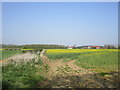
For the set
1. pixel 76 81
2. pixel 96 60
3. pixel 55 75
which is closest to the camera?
pixel 76 81

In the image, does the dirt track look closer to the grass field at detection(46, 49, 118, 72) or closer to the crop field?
the crop field

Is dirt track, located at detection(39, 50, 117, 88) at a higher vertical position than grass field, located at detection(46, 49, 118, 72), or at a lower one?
higher

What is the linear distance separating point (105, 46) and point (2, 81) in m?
34.3

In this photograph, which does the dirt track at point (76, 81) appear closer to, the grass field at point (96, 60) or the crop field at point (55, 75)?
the crop field at point (55, 75)

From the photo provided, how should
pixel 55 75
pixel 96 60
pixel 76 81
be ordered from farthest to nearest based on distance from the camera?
pixel 96 60 → pixel 55 75 → pixel 76 81

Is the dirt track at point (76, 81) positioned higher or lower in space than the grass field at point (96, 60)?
higher

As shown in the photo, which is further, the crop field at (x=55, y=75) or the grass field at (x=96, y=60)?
the grass field at (x=96, y=60)

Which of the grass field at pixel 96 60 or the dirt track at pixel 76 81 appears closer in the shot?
the dirt track at pixel 76 81

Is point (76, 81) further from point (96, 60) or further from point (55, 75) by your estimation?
point (96, 60)

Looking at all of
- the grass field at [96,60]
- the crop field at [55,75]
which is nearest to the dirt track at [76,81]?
the crop field at [55,75]

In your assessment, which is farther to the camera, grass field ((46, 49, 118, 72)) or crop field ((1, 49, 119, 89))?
grass field ((46, 49, 118, 72))

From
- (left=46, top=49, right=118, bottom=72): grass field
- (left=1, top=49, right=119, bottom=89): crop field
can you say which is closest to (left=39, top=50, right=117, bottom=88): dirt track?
(left=1, top=49, right=119, bottom=89): crop field

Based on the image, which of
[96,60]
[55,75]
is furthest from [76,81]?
[96,60]

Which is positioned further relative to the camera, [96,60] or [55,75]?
[96,60]
